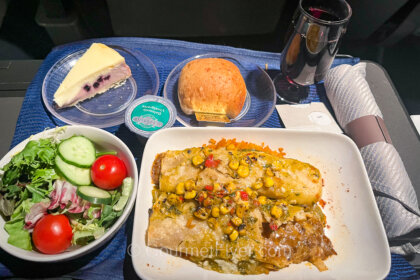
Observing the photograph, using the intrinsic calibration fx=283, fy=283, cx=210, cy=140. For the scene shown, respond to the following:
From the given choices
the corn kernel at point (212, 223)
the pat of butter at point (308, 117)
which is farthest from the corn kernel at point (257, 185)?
the pat of butter at point (308, 117)

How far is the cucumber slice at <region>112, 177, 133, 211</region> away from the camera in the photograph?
69.2 inches

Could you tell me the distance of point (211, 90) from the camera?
2.33 m

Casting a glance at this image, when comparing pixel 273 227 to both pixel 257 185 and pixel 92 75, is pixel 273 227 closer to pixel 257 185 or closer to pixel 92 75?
pixel 257 185

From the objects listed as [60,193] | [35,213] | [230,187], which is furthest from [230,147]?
[35,213]

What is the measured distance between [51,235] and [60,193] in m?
0.28

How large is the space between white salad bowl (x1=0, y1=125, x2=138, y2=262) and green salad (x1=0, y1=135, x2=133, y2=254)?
4 centimetres

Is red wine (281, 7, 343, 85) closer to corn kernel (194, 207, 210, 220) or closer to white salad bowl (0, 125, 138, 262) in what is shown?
corn kernel (194, 207, 210, 220)

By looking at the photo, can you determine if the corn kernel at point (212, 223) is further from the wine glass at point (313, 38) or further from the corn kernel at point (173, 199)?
the wine glass at point (313, 38)

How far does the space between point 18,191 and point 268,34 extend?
3.90 m

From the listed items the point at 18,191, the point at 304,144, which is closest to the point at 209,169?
the point at 304,144

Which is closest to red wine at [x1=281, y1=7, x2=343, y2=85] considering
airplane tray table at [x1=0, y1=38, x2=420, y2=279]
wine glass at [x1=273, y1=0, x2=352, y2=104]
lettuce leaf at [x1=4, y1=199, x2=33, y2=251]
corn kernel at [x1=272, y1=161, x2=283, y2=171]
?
wine glass at [x1=273, y1=0, x2=352, y2=104]

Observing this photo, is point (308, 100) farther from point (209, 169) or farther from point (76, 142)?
point (76, 142)

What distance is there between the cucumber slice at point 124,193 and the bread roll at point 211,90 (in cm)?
82

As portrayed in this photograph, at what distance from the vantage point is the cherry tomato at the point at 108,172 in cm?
182
